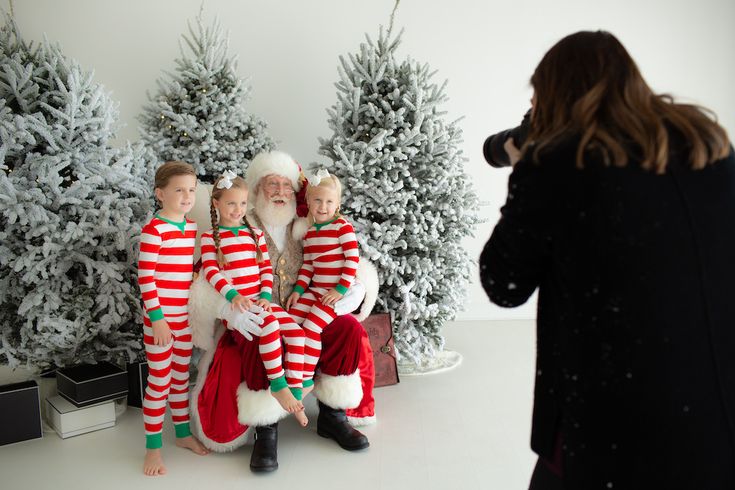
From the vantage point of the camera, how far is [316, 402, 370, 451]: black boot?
302 centimetres

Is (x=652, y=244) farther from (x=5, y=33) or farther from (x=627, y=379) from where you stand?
(x=5, y=33)

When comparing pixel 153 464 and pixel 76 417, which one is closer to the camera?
pixel 153 464

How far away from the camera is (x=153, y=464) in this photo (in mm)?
2832

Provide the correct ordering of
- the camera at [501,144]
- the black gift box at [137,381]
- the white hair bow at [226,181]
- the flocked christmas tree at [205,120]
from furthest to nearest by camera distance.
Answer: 1. the flocked christmas tree at [205,120]
2. the black gift box at [137,381]
3. the white hair bow at [226,181]
4. the camera at [501,144]

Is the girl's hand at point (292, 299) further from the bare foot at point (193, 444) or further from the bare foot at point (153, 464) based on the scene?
the bare foot at point (153, 464)

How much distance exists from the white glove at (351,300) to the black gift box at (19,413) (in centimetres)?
151

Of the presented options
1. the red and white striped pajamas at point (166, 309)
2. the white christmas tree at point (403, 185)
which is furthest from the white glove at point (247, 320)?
the white christmas tree at point (403, 185)

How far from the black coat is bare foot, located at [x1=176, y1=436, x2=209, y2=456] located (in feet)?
6.99

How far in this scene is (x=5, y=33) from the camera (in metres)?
3.39

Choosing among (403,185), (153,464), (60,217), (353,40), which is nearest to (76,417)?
(153,464)

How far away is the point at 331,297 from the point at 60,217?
1.37 m

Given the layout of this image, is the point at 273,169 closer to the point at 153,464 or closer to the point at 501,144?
the point at 153,464

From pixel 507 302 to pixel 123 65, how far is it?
14.6 feet

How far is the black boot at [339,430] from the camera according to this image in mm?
3020
